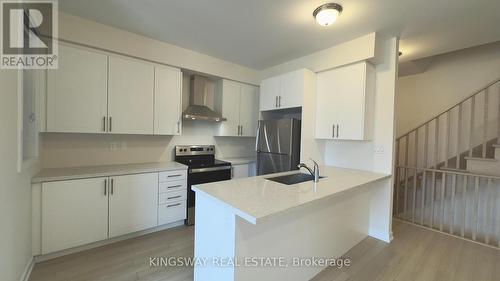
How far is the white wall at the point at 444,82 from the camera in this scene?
3354 mm

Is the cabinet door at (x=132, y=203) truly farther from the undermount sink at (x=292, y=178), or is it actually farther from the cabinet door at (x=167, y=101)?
the undermount sink at (x=292, y=178)

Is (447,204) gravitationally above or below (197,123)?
below

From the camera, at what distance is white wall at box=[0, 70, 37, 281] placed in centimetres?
128

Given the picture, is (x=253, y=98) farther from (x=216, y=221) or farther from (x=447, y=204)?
(x=447, y=204)

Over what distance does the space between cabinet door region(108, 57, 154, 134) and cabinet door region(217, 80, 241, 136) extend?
119 centimetres

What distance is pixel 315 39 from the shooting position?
265cm

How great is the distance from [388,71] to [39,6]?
3844 mm

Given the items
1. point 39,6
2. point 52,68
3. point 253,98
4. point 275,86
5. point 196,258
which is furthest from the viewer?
point 253,98

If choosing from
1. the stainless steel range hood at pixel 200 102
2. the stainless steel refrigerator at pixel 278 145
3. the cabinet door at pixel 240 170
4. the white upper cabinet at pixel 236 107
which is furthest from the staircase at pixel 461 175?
the stainless steel range hood at pixel 200 102

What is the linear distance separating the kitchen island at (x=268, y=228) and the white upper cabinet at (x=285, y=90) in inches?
52.6

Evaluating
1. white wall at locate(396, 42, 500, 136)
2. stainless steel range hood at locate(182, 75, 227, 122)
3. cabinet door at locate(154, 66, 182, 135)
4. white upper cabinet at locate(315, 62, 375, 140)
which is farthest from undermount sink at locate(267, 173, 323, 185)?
white wall at locate(396, 42, 500, 136)

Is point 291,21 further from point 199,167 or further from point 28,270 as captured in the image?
point 28,270

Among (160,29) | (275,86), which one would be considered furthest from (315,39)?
(160,29)

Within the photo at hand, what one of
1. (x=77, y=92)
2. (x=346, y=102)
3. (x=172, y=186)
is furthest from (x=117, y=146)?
(x=346, y=102)
